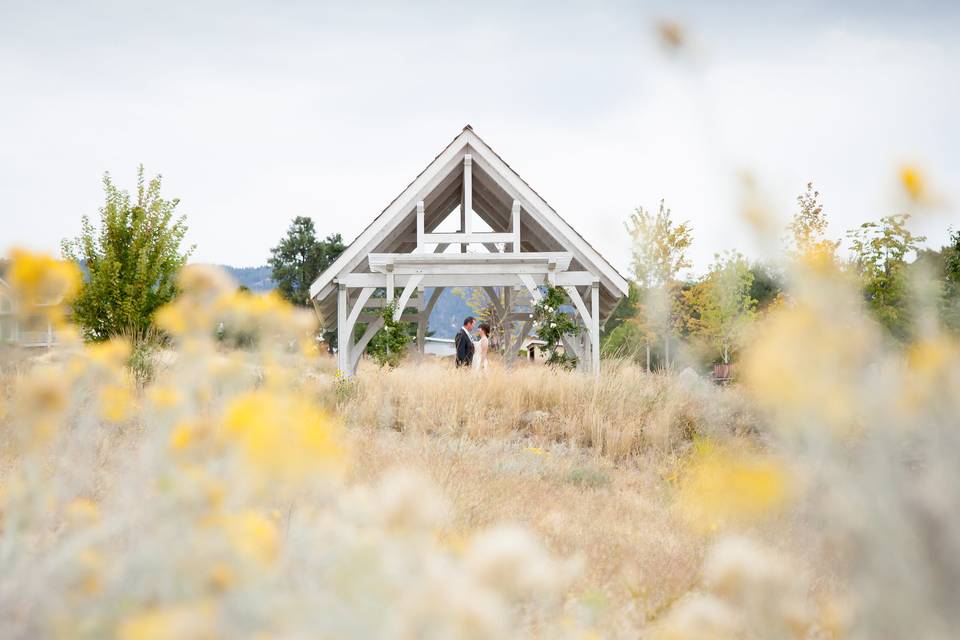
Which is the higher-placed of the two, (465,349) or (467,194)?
(467,194)

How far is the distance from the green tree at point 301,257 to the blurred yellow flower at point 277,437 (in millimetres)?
45299

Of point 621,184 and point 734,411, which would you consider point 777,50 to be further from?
point 734,411

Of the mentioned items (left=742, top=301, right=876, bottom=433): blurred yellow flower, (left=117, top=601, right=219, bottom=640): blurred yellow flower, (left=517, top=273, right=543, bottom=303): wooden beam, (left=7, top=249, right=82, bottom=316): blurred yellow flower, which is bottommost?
(left=117, top=601, right=219, bottom=640): blurred yellow flower

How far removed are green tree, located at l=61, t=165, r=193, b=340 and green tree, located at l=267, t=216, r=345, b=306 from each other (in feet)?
87.9

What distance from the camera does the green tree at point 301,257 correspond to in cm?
4556

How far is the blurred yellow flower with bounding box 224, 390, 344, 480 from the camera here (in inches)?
45.6

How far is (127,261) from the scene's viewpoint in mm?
17109

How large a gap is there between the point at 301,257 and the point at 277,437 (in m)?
47.0

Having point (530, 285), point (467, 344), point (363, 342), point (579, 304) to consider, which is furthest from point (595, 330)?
point (363, 342)

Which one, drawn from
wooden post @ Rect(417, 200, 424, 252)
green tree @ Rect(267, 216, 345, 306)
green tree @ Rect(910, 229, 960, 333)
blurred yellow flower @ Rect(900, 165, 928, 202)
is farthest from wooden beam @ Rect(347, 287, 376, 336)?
green tree @ Rect(267, 216, 345, 306)

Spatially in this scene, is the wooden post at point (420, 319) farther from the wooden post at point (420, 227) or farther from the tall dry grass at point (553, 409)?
the tall dry grass at point (553, 409)

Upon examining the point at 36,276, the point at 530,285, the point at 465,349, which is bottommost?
the point at 465,349

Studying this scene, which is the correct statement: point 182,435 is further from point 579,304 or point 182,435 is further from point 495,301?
point 495,301

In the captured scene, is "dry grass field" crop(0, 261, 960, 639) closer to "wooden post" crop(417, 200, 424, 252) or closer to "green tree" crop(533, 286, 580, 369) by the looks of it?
"green tree" crop(533, 286, 580, 369)
